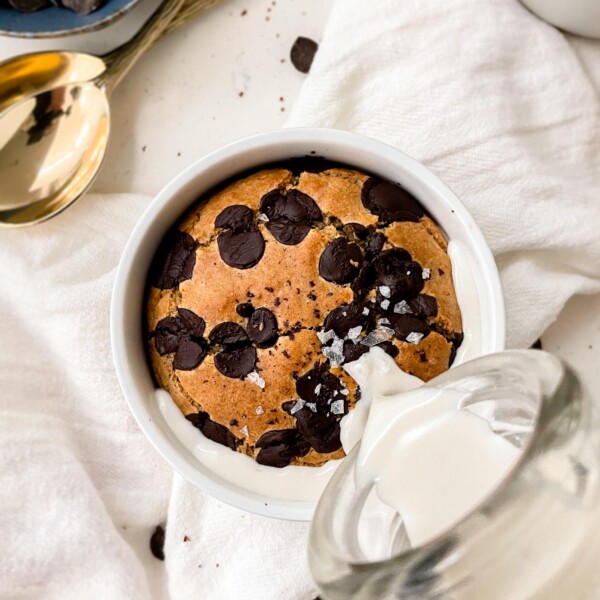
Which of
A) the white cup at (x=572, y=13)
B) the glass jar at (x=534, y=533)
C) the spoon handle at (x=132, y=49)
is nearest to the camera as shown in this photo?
the glass jar at (x=534, y=533)

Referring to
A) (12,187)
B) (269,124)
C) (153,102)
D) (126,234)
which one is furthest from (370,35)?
(12,187)

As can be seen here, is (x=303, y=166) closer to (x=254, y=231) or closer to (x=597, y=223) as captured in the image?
(x=254, y=231)

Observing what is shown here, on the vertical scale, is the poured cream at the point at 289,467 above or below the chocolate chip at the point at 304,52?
below

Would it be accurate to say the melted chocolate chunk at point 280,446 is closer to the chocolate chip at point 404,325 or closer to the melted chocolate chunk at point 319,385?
the melted chocolate chunk at point 319,385

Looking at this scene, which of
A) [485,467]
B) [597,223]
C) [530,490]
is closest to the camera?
[530,490]

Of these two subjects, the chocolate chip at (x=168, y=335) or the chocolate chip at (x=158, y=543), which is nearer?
the chocolate chip at (x=168, y=335)

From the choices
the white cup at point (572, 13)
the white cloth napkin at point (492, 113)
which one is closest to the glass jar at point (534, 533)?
the white cloth napkin at point (492, 113)

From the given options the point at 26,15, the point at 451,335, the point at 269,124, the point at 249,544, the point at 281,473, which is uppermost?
the point at 26,15

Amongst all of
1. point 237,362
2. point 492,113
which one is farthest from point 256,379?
point 492,113

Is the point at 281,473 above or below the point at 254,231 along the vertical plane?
below
